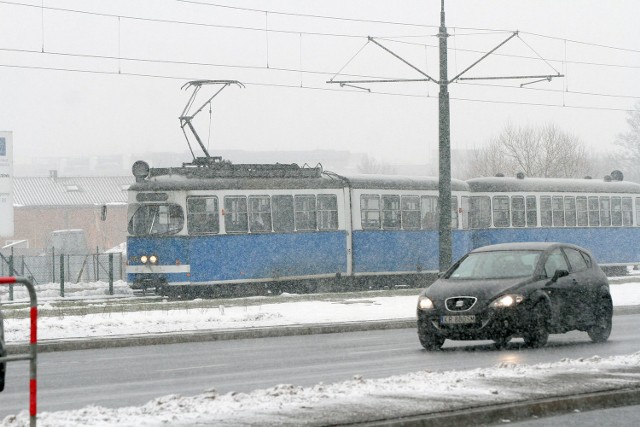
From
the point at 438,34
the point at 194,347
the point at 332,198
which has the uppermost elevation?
the point at 438,34

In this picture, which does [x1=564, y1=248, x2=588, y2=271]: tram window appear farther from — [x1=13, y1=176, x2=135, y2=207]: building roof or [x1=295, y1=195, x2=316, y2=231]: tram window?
[x1=13, y1=176, x2=135, y2=207]: building roof

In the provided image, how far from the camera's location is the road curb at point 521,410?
10047 mm

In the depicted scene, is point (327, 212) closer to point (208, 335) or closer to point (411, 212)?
point (411, 212)

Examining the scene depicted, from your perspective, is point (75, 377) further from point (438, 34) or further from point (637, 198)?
point (637, 198)

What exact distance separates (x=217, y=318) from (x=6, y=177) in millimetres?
9726

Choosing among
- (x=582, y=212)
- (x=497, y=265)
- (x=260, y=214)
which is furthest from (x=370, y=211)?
(x=497, y=265)

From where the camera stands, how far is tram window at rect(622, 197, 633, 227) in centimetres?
4945

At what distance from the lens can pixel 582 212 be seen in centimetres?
4741

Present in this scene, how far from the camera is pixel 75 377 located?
629 inches

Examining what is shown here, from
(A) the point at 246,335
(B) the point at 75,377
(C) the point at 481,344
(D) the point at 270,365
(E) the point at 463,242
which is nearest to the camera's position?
(B) the point at 75,377

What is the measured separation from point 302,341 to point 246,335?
162cm

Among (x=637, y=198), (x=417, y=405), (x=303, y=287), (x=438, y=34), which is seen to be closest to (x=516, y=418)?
(x=417, y=405)

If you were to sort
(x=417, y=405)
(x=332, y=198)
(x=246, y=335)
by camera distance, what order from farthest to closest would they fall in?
(x=332, y=198) → (x=246, y=335) → (x=417, y=405)

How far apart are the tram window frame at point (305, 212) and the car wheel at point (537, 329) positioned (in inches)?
758
